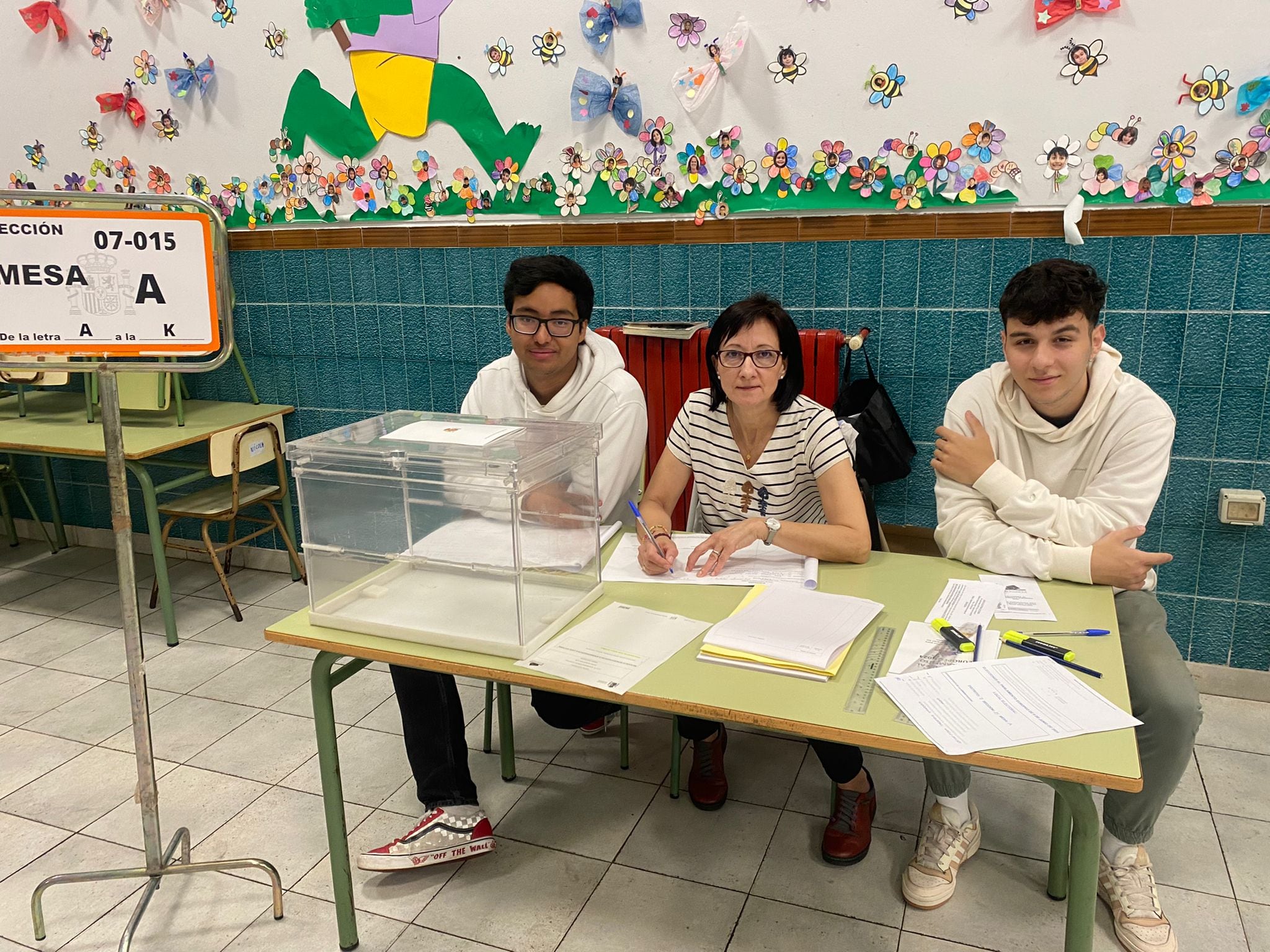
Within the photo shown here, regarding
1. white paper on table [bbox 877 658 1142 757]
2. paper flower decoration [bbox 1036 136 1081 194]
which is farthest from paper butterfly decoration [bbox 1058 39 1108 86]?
white paper on table [bbox 877 658 1142 757]

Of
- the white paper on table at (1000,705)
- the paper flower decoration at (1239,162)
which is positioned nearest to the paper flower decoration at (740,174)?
the paper flower decoration at (1239,162)

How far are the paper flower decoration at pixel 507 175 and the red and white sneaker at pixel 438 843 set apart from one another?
6.83 feet

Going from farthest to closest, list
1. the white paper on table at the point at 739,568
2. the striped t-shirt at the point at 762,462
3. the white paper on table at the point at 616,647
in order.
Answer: the striped t-shirt at the point at 762,462 < the white paper on table at the point at 739,568 < the white paper on table at the point at 616,647

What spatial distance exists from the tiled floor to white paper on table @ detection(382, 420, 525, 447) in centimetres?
101

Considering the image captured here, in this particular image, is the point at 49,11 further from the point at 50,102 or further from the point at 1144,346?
the point at 1144,346

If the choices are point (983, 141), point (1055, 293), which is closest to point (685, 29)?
point (983, 141)

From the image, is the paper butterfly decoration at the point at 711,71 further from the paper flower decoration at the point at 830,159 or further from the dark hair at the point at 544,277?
the dark hair at the point at 544,277

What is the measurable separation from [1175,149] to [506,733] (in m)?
2.33

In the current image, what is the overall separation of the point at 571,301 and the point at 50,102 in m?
2.94

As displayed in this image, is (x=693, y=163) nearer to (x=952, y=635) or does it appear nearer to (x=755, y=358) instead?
(x=755, y=358)

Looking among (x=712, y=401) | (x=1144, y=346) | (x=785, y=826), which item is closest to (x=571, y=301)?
(x=712, y=401)

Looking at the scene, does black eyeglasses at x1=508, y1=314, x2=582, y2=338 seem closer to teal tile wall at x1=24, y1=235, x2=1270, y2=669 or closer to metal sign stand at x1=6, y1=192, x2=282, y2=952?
metal sign stand at x1=6, y1=192, x2=282, y2=952

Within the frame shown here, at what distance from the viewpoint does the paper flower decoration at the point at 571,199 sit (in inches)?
122

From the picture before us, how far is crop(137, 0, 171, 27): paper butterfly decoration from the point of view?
11.5 ft
